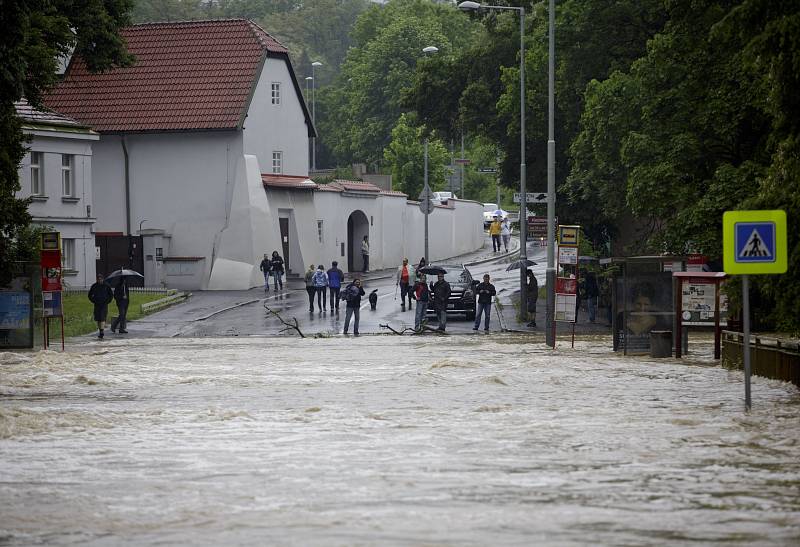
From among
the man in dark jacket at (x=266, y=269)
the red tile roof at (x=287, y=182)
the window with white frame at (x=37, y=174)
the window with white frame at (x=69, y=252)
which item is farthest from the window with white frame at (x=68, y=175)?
the red tile roof at (x=287, y=182)

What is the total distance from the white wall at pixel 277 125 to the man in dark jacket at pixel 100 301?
20.9 m

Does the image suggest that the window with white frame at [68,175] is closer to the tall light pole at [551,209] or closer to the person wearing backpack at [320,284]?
the person wearing backpack at [320,284]

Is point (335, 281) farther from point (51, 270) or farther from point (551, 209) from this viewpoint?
point (51, 270)

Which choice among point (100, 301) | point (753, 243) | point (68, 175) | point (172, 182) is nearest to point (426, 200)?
point (172, 182)

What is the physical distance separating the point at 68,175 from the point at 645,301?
93.9 ft

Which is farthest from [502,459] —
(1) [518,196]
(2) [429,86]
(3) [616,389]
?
(2) [429,86]

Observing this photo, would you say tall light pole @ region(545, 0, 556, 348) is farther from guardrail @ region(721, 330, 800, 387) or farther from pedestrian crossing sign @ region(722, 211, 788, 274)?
pedestrian crossing sign @ region(722, 211, 788, 274)

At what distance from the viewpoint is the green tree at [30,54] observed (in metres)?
24.1

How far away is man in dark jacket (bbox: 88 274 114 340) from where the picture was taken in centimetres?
3881

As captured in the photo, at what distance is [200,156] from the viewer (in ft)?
195

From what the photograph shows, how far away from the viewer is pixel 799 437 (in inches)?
646

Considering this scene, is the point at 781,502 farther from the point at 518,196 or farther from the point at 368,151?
the point at 368,151

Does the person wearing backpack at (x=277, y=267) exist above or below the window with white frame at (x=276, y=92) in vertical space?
below

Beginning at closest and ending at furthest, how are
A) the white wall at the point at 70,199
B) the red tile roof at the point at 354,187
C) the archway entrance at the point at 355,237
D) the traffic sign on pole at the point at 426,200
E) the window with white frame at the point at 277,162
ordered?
the white wall at the point at 70,199
the traffic sign on pole at the point at 426,200
the window with white frame at the point at 277,162
the red tile roof at the point at 354,187
the archway entrance at the point at 355,237
